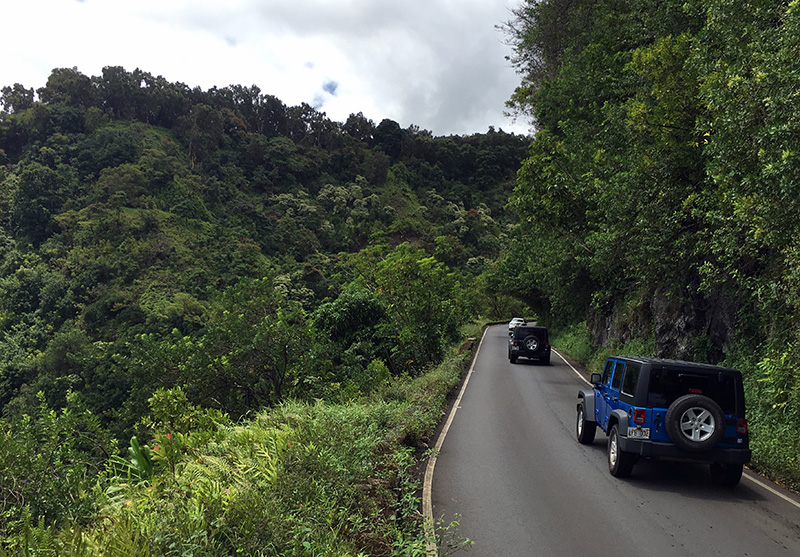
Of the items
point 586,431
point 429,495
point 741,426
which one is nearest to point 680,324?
point 586,431

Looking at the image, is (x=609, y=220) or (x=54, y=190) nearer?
(x=609, y=220)

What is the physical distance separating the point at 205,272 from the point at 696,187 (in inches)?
1972

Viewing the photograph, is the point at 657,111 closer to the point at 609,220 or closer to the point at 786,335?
the point at 609,220

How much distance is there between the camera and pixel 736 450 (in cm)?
701

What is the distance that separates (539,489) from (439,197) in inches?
3578

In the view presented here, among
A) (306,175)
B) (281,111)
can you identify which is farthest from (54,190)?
(281,111)

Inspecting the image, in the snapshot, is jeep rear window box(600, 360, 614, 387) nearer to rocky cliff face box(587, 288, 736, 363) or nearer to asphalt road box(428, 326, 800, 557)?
asphalt road box(428, 326, 800, 557)

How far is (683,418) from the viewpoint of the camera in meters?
7.00

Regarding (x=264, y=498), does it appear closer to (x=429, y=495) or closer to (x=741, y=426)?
(x=429, y=495)

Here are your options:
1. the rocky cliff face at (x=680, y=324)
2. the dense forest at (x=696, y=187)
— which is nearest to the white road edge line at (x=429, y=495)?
the dense forest at (x=696, y=187)

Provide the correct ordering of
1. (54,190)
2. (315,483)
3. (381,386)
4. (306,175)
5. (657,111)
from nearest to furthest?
(315,483), (657,111), (381,386), (54,190), (306,175)

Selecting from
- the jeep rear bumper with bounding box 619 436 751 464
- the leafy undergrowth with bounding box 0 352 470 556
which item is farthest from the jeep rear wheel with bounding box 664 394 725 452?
the leafy undergrowth with bounding box 0 352 470 556

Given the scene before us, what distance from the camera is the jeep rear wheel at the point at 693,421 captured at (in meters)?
6.89

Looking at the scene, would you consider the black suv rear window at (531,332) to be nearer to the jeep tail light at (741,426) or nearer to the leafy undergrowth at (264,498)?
the leafy undergrowth at (264,498)
